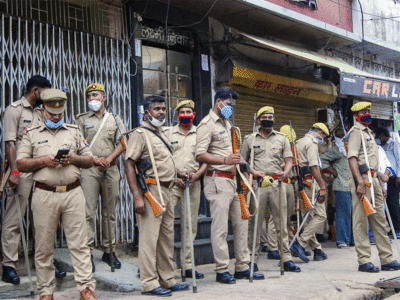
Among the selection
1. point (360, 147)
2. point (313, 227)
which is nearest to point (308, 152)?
point (313, 227)

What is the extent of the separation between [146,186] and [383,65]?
1130 cm

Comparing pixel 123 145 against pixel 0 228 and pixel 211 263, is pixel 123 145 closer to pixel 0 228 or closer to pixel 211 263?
pixel 0 228

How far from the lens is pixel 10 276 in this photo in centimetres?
523

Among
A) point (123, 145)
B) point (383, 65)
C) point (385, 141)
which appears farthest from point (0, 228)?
point (383, 65)

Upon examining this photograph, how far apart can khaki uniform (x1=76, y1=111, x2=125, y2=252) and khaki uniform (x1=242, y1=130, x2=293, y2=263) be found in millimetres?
1741

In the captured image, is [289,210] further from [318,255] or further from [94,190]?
[94,190]

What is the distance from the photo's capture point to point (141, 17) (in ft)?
26.1

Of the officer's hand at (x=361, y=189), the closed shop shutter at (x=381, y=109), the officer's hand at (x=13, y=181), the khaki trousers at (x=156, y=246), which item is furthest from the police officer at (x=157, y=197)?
the closed shop shutter at (x=381, y=109)

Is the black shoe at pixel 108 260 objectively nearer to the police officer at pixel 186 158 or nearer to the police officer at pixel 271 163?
the police officer at pixel 186 158

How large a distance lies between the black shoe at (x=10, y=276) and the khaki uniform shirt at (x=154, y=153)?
1.68 m

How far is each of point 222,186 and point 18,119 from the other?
2292mm

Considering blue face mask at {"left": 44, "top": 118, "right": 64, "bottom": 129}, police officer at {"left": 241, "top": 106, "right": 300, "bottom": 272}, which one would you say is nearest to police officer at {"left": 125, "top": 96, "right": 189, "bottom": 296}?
blue face mask at {"left": 44, "top": 118, "right": 64, "bottom": 129}

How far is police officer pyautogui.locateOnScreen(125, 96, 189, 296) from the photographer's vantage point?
5.04 metres

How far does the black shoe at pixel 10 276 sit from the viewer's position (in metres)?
5.22
